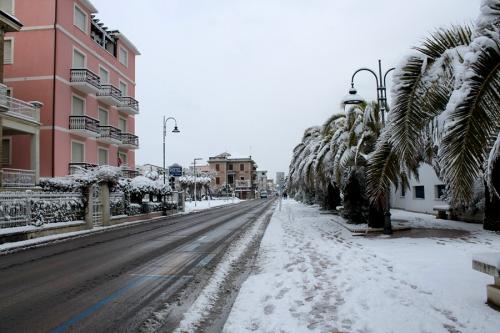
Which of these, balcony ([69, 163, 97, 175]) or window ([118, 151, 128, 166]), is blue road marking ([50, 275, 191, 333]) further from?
window ([118, 151, 128, 166])

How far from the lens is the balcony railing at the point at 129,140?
36.8 meters

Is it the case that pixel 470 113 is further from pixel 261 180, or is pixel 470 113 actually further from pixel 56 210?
pixel 261 180

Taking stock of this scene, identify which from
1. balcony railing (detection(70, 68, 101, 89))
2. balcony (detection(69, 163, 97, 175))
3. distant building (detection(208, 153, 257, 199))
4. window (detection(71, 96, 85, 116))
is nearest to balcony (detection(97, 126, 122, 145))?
window (detection(71, 96, 85, 116))

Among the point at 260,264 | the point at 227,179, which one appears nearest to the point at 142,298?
the point at 260,264

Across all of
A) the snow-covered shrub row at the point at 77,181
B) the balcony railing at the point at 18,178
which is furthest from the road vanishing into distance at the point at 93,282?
the balcony railing at the point at 18,178

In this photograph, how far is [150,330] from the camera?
5066mm

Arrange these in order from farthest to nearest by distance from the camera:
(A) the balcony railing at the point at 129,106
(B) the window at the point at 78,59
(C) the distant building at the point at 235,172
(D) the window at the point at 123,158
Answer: (C) the distant building at the point at 235,172, (D) the window at the point at 123,158, (A) the balcony railing at the point at 129,106, (B) the window at the point at 78,59

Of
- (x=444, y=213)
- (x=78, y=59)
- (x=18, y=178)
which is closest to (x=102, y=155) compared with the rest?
(x=78, y=59)

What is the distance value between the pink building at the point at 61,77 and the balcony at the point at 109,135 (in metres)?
0.08

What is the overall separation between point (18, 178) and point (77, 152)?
268 inches

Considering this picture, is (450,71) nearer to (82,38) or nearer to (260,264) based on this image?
(260,264)

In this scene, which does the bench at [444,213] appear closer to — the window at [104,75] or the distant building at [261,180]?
the window at [104,75]

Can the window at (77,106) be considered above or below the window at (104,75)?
below

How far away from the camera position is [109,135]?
108ft
